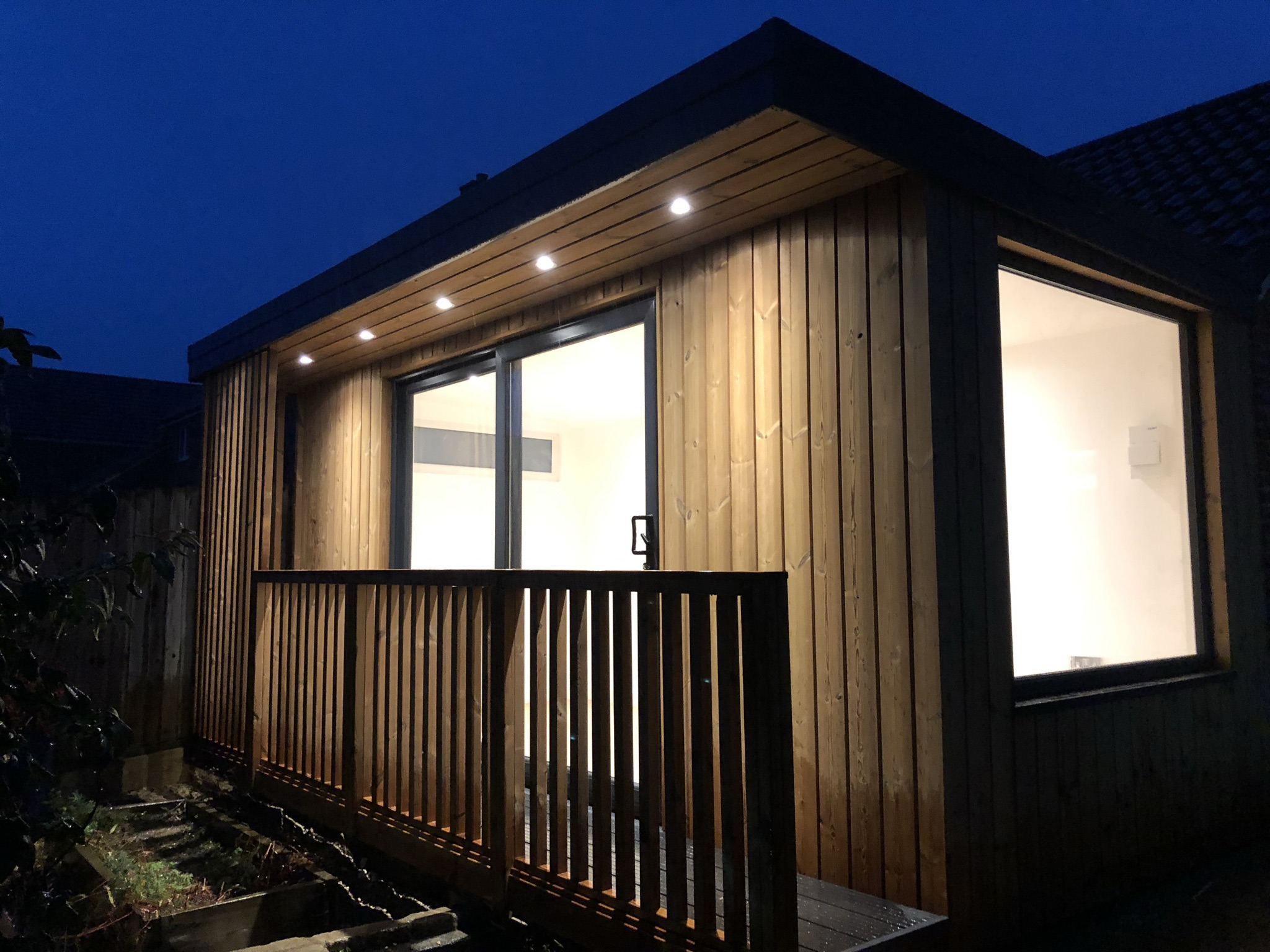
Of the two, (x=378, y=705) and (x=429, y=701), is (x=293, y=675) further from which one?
(x=429, y=701)

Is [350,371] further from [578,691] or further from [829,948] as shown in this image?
[829,948]

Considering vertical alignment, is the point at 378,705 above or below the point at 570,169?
below

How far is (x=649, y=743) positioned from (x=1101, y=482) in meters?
2.83

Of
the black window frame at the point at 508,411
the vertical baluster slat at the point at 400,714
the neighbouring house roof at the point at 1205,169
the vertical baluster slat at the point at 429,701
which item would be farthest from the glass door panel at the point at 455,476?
the neighbouring house roof at the point at 1205,169

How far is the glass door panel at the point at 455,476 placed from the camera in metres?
5.13

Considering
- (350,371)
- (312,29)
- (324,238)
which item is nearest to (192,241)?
(324,238)

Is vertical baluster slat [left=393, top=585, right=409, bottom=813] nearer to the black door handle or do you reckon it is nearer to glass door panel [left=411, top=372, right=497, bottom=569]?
the black door handle

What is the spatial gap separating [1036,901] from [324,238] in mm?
113046

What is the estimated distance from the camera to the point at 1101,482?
4316 millimetres

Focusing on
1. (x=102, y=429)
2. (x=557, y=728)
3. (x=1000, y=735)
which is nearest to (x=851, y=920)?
(x=1000, y=735)

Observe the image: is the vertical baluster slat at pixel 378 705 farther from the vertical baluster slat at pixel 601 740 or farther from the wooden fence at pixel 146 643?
the wooden fence at pixel 146 643

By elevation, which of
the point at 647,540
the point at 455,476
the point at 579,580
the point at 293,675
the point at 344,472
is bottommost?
the point at 293,675

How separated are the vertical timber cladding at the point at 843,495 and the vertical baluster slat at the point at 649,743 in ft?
2.78

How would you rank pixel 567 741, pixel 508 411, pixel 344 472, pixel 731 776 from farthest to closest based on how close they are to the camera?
pixel 344 472 < pixel 508 411 < pixel 567 741 < pixel 731 776
